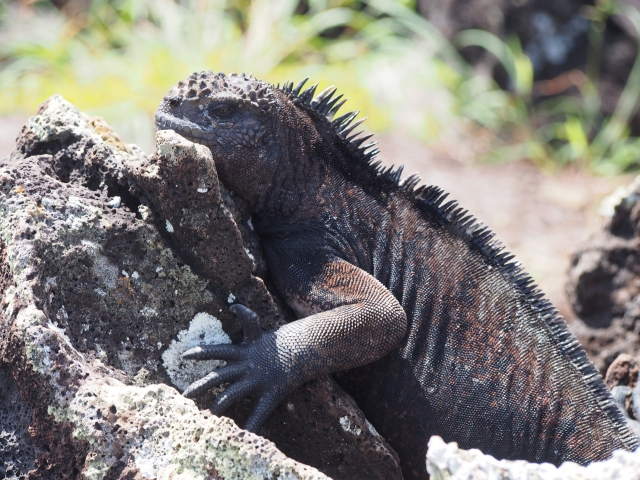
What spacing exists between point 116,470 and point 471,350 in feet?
5.92

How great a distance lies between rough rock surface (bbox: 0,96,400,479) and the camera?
2.32 metres

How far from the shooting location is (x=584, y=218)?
9219mm

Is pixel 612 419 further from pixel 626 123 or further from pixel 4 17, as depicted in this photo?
pixel 4 17

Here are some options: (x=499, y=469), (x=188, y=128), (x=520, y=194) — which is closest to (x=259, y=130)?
(x=188, y=128)

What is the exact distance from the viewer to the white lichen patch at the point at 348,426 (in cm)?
297

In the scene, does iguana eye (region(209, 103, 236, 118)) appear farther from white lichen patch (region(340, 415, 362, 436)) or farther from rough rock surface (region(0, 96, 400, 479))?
white lichen patch (region(340, 415, 362, 436))

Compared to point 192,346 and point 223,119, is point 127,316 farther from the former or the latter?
point 223,119

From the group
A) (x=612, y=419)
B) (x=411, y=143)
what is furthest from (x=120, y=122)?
(x=612, y=419)

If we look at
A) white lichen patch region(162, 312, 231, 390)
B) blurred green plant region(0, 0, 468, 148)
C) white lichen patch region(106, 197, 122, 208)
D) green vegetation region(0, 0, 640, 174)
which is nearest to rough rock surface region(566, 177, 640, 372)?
white lichen patch region(162, 312, 231, 390)

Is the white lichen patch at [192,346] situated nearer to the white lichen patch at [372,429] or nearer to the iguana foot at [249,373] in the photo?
the iguana foot at [249,373]

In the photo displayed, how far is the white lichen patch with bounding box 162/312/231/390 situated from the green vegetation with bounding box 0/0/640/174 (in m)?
6.84

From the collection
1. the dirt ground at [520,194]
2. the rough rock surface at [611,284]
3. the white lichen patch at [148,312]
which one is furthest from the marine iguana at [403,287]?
the dirt ground at [520,194]

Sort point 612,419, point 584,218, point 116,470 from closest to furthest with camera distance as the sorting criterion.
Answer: point 116,470 < point 612,419 < point 584,218

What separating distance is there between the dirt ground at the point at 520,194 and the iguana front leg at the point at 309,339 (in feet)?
17.4
